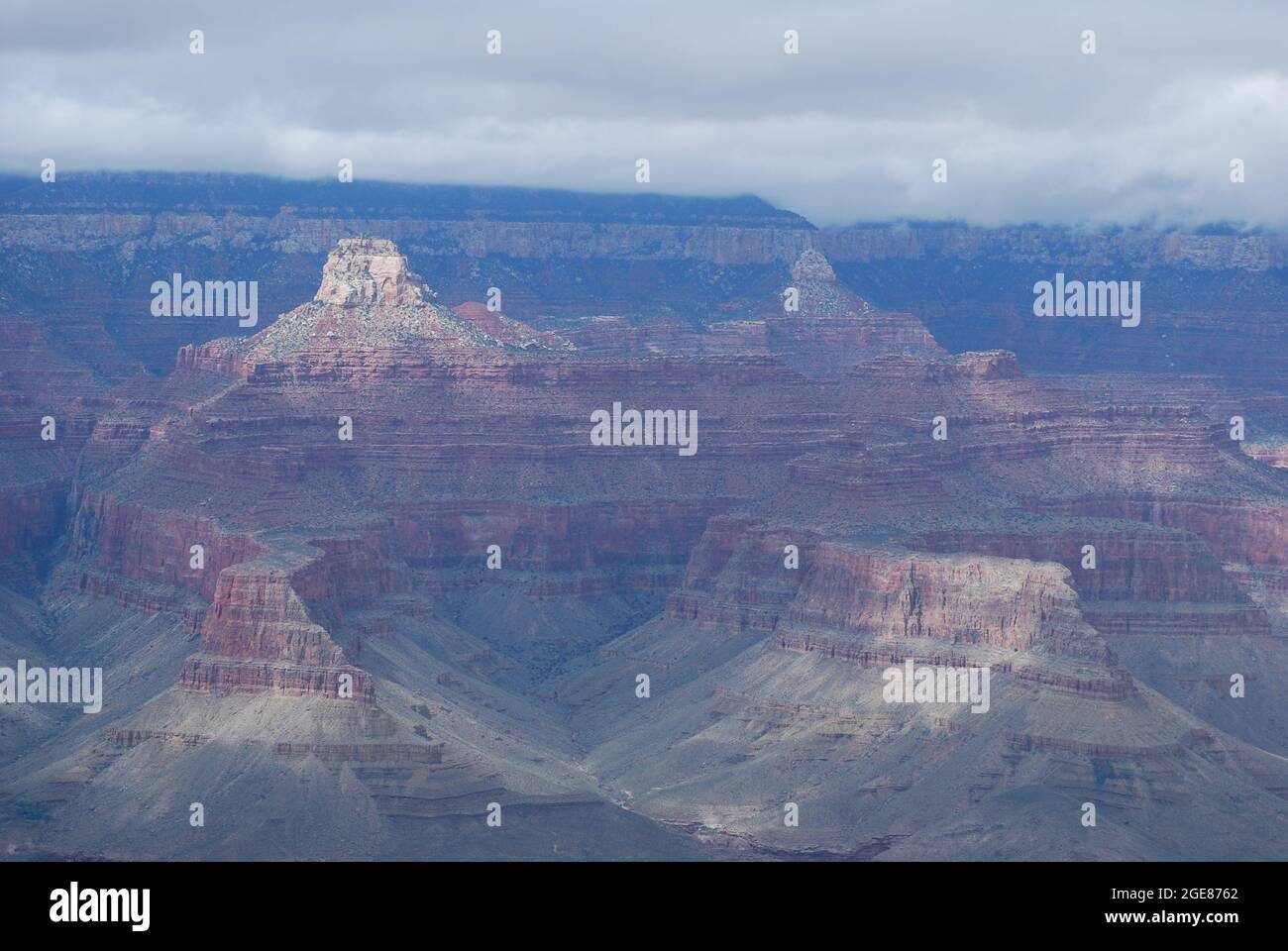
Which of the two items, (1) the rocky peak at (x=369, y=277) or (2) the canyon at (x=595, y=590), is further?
(1) the rocky peak at (x=369, y=277)

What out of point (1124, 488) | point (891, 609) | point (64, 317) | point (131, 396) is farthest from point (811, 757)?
point (64, 317)

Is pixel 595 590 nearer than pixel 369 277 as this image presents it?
Yes

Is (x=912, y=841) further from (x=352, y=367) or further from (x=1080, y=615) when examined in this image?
(x=352, y=367)

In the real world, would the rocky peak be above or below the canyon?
above

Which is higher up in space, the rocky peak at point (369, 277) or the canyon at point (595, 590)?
the rocky peak at point (369, 277)

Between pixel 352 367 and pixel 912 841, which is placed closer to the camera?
pixel 912 841
